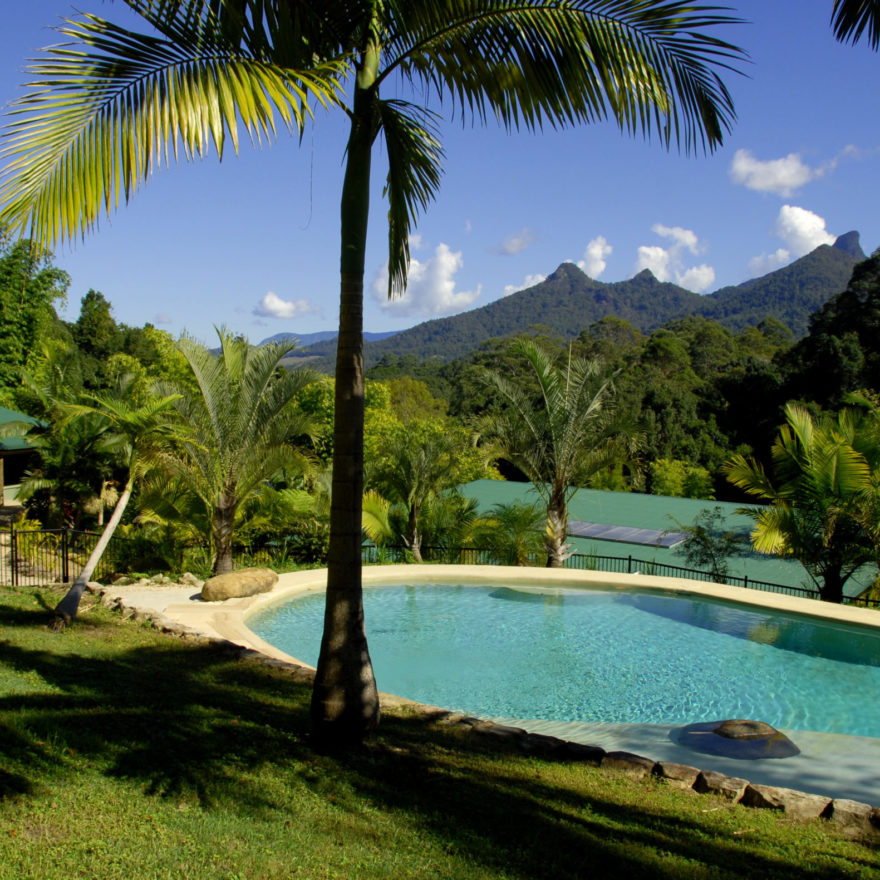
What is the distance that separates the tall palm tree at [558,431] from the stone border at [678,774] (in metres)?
8.55

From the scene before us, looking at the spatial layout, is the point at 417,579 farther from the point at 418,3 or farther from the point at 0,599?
the point at 418,3

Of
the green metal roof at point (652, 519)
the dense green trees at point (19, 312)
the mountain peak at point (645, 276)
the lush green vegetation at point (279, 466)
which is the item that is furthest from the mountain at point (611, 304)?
the lush green vegetation at point (279, 466)

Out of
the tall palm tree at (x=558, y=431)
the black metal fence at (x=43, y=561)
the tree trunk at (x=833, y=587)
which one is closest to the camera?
the black metal fence at (x=43, y=561)

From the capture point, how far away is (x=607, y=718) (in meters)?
8.05

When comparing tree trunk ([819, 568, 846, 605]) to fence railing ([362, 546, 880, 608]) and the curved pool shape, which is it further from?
fence railing ([362, 546, 880, 608])

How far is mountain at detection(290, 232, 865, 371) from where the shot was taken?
5497 inches

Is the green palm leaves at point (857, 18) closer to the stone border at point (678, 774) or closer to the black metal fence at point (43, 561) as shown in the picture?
the stone border at point (678, 774)

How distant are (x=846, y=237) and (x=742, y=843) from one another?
719 feet

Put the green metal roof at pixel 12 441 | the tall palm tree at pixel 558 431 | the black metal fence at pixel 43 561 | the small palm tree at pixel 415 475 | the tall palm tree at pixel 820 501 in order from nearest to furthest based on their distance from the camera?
1. the black metal fence at pixel 43 561
2. the tall palm tree at pixel 820 501
3. the tall palm tree at pixel 558 431
4. the small palm tree at pixel 415 475
5. the green metal roof at pixel 12 441

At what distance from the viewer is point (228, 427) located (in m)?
12.2

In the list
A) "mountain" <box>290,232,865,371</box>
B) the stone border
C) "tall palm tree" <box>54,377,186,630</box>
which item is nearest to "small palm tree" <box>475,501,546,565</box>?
"tall palm tree" <box>54,377,186,630</box>

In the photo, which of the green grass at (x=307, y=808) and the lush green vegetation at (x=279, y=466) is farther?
the lush green vegetation at (x=279, y=466)

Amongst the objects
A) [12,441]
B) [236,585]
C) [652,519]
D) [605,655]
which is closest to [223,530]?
[236,585]

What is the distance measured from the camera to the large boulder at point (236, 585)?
10.9m
